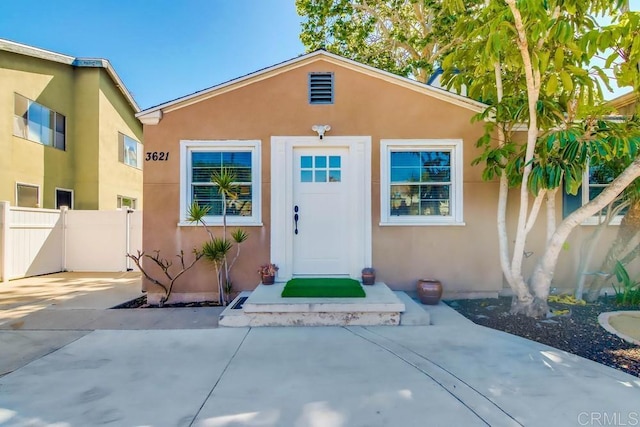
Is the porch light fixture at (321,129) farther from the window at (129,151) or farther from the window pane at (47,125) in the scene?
the window at (129,151)

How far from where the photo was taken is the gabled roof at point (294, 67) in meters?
5.49

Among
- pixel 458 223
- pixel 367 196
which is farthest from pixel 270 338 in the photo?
pixel 458 223

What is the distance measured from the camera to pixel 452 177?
5.64 meters

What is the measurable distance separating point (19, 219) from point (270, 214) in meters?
6.74

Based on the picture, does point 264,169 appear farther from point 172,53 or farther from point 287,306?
point 172,53

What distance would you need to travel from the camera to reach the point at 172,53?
39.0 feet

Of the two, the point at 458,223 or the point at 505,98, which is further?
the point at 458,223

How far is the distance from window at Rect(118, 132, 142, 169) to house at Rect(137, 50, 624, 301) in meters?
8.93

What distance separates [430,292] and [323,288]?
1.79 m

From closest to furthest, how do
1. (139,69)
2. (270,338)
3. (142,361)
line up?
(142,361) < (270,338) < (139,69)

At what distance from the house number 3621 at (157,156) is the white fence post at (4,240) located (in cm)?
465

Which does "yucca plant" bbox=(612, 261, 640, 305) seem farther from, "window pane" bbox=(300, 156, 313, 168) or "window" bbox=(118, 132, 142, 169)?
"window" bbox=(118, 132, 142, 169)

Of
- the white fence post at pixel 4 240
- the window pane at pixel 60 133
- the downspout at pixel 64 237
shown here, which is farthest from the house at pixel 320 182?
the window pane at pixel 60 133

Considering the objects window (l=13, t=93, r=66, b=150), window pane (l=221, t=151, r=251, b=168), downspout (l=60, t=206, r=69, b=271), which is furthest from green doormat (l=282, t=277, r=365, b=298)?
window (l=13, t=93, r=66, b=150)
